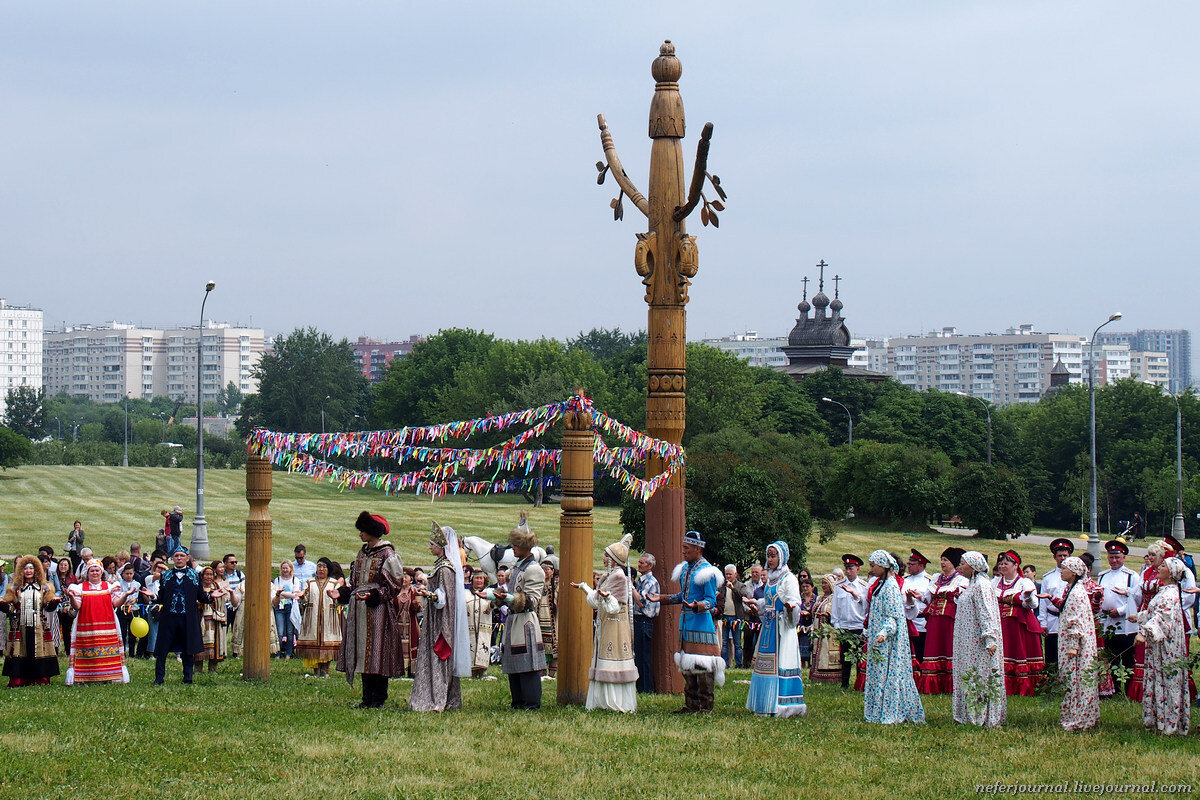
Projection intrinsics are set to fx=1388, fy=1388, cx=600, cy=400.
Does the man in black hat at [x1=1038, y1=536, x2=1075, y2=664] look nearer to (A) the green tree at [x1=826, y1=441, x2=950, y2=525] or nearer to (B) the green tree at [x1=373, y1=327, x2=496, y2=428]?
(A) the green tree at [x1=826, y1=441, x2=950, y2=525]

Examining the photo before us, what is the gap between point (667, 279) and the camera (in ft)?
54.2

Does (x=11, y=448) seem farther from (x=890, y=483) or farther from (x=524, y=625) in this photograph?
(x=524, y=625)

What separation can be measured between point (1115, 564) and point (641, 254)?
6496 mm

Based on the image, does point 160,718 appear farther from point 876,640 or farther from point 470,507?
point 470,507

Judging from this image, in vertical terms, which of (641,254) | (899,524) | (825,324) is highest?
(825,324)

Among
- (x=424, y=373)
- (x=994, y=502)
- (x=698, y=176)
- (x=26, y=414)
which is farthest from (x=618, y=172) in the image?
(x=26, y=414)

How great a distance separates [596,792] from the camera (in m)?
10.3

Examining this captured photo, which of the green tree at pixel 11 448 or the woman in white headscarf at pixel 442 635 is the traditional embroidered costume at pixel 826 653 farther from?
the green tree at pixel 11 448

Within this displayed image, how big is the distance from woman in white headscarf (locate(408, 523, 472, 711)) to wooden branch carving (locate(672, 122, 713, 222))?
508 cm

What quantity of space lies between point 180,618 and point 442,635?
14.1 feet

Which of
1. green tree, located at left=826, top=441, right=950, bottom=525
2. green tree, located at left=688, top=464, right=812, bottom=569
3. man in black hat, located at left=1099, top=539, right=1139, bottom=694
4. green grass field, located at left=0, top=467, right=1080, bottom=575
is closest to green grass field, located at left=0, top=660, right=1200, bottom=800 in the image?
man in black hat, located at left=1099, top=539, right=1139, bottom=694

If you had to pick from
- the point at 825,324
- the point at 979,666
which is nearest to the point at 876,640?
the point at 979,666

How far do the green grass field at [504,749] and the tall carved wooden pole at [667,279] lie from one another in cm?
199

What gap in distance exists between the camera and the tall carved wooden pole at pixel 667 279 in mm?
16047
